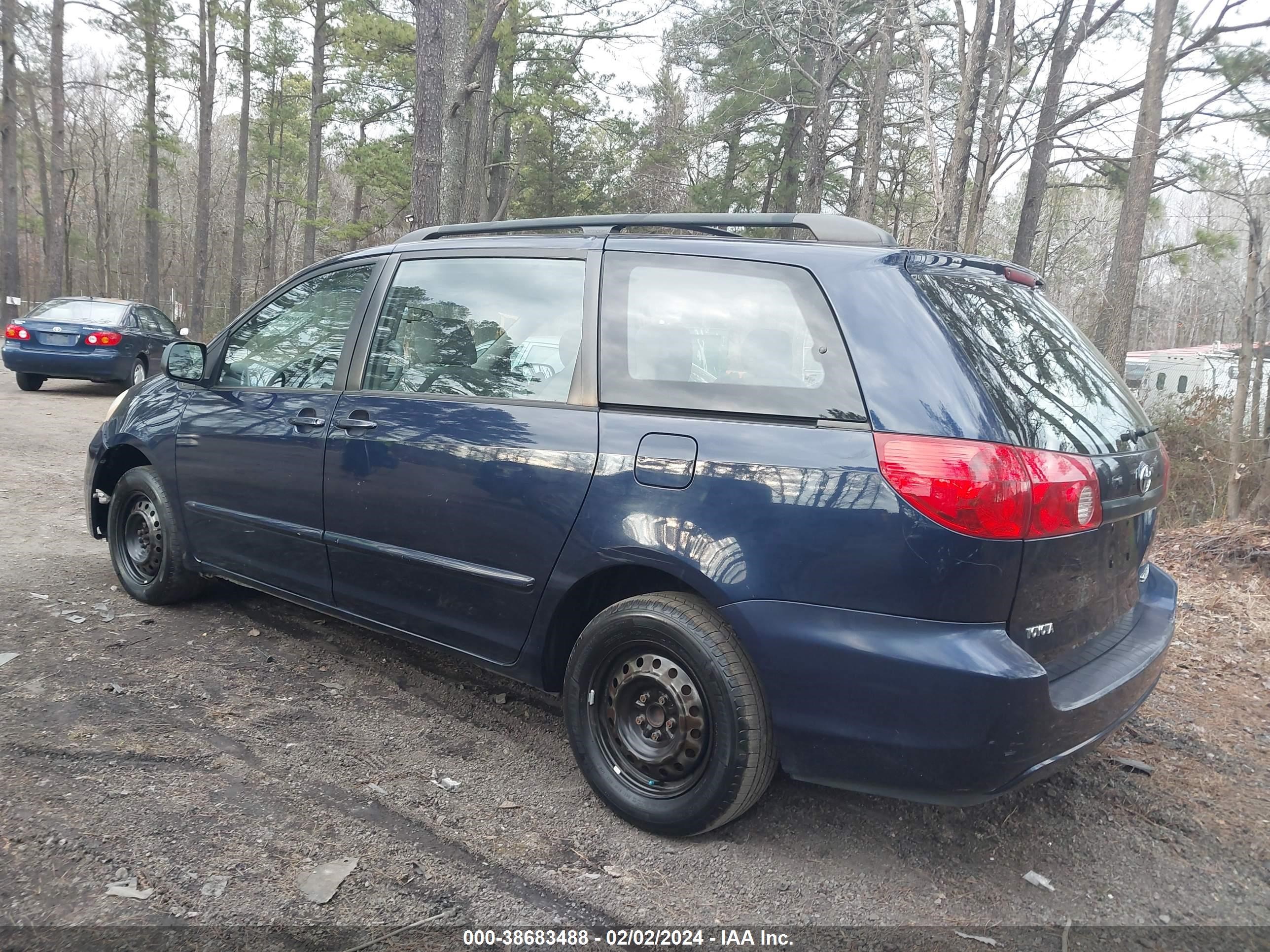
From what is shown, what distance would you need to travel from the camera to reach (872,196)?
53.2 feet

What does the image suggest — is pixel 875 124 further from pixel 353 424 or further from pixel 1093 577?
pixel 1093 577

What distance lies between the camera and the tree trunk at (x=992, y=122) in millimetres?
10023

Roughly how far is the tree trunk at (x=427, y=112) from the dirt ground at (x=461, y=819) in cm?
669

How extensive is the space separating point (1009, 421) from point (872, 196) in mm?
15207

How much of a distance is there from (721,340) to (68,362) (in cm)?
1319

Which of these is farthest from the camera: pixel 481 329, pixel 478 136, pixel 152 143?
pixel 152 143

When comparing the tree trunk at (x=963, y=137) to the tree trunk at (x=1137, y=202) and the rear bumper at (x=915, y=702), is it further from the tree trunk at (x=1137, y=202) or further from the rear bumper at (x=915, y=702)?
the rear bumper at (x=915, y=702)

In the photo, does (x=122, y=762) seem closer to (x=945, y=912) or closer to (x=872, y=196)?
(x=945, y=912)

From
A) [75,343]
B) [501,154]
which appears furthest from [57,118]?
[75,343]

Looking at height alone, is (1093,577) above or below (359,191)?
below

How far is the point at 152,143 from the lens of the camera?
94.1ft

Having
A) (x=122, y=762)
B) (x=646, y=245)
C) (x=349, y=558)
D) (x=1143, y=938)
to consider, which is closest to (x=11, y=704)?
(x=122, y=762)

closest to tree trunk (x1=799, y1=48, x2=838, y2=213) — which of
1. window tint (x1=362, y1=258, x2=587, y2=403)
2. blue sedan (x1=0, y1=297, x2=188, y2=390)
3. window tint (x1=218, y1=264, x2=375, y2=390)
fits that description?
blue sedan (x1=0, y1=297, x2=188, y2=390)

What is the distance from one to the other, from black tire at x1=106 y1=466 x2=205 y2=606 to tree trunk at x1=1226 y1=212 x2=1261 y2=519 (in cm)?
825
